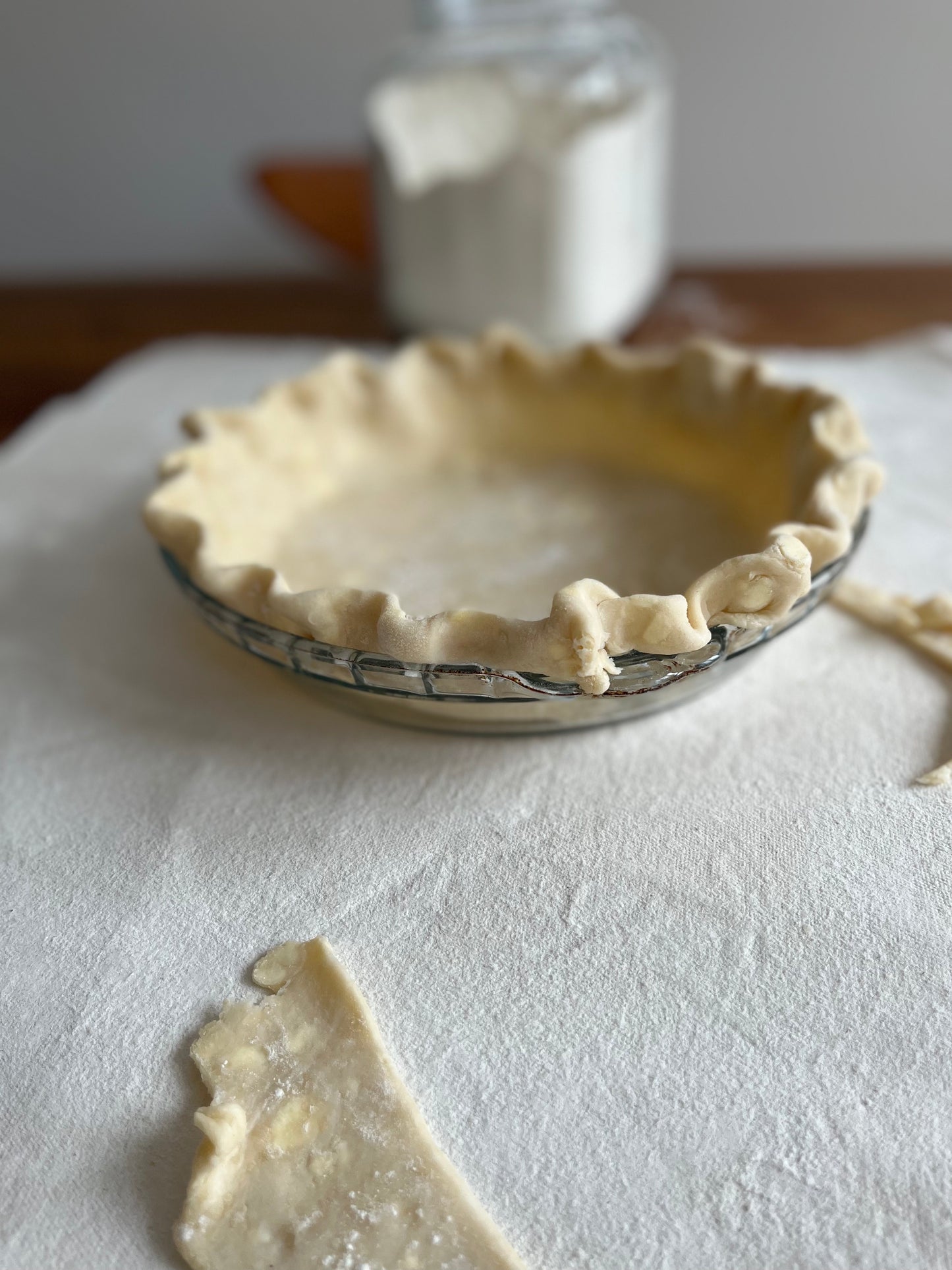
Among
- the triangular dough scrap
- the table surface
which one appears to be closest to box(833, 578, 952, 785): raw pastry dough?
the triangular dough scrap

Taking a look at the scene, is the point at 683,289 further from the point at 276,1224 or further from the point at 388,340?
the point at 276,1224

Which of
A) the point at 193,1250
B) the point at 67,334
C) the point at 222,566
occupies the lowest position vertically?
the point at 67,334

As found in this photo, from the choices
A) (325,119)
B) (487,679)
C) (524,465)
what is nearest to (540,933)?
(487,679)

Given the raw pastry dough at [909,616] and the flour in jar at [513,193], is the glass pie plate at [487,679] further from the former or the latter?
the flour in jar at [513,193]

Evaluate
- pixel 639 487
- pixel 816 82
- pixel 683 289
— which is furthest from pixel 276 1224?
pixel 816 82

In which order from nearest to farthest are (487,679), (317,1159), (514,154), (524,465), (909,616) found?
1. (317,1159)
2. (487,679)
3. (909,616)
4. (524,465)
5. (514,154)

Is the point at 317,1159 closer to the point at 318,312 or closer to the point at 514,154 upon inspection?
the point at 514,154
